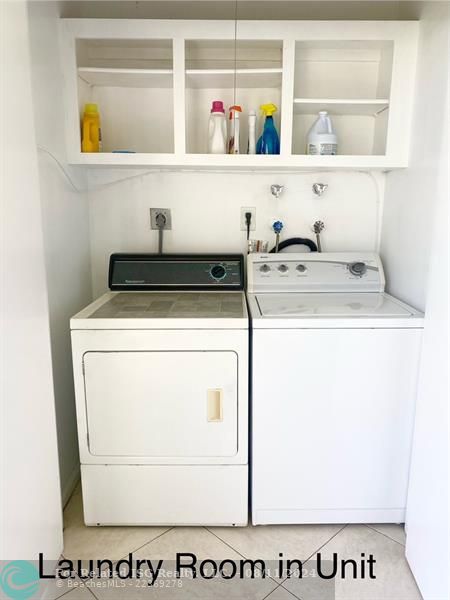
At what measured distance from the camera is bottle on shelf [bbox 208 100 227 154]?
6.24 ft

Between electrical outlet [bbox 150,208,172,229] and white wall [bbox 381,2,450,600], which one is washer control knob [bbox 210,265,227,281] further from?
white wall [bbox 381,2,450,600]

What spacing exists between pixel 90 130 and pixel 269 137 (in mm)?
820

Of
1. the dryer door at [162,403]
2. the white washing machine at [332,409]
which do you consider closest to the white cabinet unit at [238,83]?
the white washing machine at [332,409]

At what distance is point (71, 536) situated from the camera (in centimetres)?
168

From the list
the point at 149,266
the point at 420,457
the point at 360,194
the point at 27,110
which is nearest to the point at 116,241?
the point at 149,266

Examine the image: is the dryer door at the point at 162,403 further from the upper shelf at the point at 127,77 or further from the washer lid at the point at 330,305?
the upper shelf at the point at 127,77

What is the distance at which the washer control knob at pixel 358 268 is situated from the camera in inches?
80.0

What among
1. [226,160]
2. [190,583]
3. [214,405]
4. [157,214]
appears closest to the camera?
[190,583]

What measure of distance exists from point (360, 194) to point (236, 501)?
1622mm

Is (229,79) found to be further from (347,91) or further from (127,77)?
(347,91)

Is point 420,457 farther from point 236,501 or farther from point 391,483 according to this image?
point 236,501

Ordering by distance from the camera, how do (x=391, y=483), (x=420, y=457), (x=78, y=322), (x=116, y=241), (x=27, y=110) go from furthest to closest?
(x=116, y=241) < (x=391, y=483) < (x=78, y=322) < (x=420, y=457) < (x=27, y=110)

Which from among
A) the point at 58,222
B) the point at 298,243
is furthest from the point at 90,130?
the point at 298,243

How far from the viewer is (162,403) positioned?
1589 millimetres
